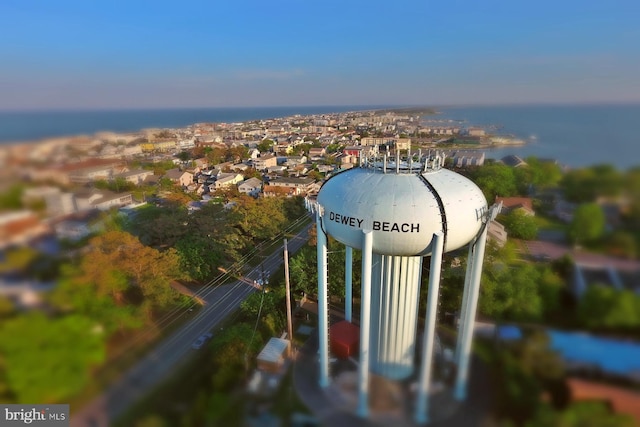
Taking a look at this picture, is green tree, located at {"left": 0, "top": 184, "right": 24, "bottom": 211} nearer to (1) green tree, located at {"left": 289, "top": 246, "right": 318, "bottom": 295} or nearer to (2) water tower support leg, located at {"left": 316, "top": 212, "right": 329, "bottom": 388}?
(2) water tower support leg, located at {"left": 316, "top": 212, "right": 329, "bottom": 388}

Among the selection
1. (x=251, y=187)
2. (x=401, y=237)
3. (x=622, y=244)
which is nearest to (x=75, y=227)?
(x=401, y=237)

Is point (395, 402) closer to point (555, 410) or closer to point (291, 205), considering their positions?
point (555, 410)

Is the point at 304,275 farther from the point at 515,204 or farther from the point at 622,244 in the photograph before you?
the point at 622,244

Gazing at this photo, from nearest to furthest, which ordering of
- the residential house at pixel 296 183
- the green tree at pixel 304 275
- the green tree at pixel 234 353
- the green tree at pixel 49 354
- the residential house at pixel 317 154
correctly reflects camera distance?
the green tree at pixel 49 354, the green tree at pixel 234 353, the green tree at pixel 304 275, the residential house at pixel 296 183, the residential house at pixel 317 154

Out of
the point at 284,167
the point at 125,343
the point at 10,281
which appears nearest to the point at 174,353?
the point at 125,343

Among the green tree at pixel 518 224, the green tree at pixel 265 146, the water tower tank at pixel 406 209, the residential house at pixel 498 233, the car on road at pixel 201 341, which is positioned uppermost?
the water tower tank at pixel 406 209

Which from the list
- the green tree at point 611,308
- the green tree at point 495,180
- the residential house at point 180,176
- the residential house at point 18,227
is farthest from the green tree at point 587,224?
the residential house at point 180,176

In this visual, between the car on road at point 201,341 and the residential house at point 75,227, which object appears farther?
the car on road at point 201,341

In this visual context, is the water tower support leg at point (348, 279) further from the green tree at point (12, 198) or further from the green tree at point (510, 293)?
the green tree at point (12, 198)
